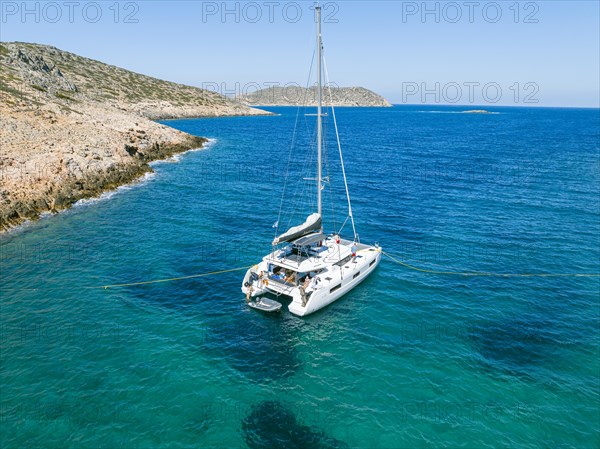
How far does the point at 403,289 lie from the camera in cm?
3247

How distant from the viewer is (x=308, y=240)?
3195 cm

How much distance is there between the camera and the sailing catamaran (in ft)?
94.1

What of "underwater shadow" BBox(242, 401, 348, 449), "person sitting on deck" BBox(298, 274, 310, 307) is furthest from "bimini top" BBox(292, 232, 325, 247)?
"underwater shadow" BBox(242, 401, 348, 449)

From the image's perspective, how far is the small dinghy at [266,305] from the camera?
1104 inches

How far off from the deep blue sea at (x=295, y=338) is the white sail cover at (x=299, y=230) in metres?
6.20

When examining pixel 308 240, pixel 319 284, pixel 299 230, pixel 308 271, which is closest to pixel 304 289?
pixel 319 284

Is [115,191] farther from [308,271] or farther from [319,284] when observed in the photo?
[319,284]

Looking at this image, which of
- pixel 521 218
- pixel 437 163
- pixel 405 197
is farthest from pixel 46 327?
pixel 437 163

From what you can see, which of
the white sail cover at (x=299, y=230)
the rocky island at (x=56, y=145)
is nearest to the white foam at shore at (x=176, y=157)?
the rocky island at (x=56, y=145)

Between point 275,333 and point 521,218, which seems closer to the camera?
point 275,333

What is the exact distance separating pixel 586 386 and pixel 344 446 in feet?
49.5

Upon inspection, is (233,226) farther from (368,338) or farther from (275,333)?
(368,338)

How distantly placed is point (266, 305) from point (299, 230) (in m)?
7.56

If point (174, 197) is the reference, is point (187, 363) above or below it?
below
